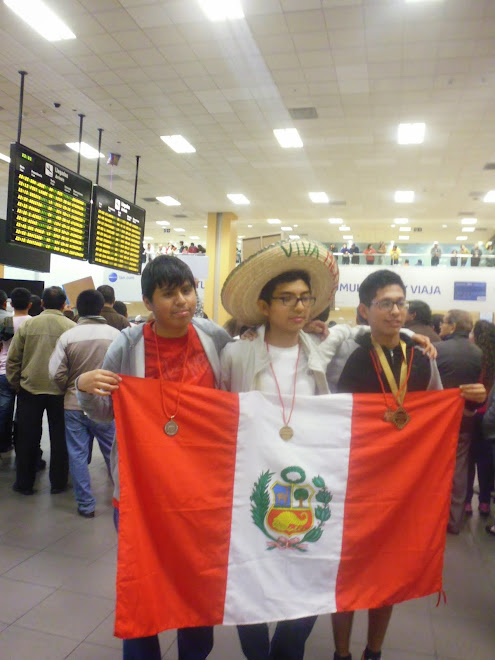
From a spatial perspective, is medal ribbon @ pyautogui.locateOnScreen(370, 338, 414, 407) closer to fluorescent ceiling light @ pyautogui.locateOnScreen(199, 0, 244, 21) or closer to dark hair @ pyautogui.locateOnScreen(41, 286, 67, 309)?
dark hair @ pyautogui.locateOnScreen(41, 286, 67, 309)

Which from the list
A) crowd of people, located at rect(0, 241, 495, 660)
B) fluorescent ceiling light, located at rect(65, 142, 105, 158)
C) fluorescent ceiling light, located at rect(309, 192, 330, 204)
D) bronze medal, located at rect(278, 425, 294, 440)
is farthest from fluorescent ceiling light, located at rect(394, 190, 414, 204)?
bronze medal, located at rect(278, 425, 294, 440)

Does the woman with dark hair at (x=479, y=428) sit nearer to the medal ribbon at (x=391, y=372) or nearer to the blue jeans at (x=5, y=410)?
the medal ribbon at (x=391, y=372)

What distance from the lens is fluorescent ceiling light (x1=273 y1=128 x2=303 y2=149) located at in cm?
764

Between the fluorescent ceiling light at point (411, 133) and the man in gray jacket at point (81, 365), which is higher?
the fluorescent ceiling light at point (411, 133)

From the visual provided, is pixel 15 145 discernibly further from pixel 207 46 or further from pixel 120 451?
pixel 120 451

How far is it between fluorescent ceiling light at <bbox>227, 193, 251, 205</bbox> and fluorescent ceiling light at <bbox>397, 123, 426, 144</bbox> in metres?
4.63

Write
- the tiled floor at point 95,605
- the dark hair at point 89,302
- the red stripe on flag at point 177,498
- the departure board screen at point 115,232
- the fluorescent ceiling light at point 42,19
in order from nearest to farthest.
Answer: the red stripe on flag at point 177,498 → the tiled floor at point 95,605 → the dark hair at point 89,302 → the fluorescent ceiling light at point 42,19 → the departure board screen at point 115,232

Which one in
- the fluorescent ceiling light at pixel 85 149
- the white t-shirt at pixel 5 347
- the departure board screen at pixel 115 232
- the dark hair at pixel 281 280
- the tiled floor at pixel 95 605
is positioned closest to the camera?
the dark hair at pixel 281 280

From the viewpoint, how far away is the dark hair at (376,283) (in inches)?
77.1

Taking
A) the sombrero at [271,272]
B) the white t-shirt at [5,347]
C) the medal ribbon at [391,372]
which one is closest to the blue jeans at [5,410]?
the white t-shirt at [5,347]

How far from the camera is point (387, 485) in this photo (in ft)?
5.89

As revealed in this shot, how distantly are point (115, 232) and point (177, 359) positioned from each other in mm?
6357

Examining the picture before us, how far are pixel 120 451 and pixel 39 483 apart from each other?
3.34m

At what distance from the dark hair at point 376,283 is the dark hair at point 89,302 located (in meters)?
2.43
